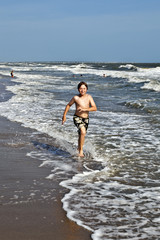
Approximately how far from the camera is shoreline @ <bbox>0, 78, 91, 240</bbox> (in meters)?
3.44

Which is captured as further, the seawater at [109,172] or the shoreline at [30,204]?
the seawater at [109,172]

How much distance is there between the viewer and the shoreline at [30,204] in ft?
11.3

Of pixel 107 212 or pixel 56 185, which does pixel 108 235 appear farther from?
pixel 56 185

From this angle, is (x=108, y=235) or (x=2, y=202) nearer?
(x=108, y=235)

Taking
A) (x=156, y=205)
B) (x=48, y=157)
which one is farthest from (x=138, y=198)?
(x=48, y=157)

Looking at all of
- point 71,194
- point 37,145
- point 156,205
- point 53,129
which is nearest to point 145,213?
point 156,205

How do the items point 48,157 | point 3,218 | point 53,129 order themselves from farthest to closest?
point 53,129 → point 48,157 → point 3,218

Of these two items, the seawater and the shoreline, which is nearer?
the shoreline

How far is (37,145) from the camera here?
7750 mm

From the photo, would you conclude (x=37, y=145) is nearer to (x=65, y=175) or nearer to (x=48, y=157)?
(x=48, y=157)

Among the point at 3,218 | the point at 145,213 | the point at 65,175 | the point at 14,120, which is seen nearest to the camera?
the point at 3,218

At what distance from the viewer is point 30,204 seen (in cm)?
420

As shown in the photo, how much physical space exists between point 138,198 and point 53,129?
218 inches

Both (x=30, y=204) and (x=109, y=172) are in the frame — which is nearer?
(x=30, y=204)
